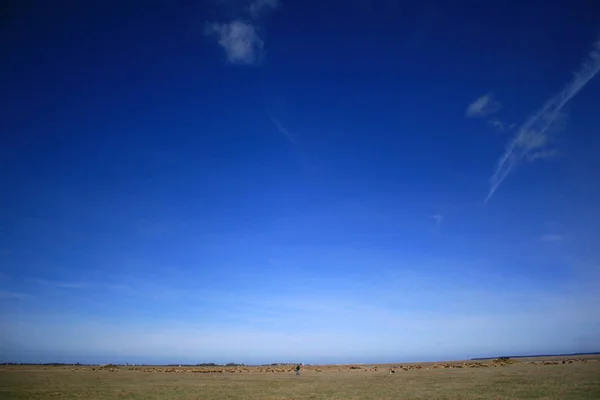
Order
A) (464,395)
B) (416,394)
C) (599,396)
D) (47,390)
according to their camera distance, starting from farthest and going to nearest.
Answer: (47,390) → (416,394) → (464,395) → (599,396)

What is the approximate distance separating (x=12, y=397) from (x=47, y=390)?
6876 millimetres

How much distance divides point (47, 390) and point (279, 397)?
29788 mm

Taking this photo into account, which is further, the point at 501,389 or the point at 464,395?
the point at 501,389

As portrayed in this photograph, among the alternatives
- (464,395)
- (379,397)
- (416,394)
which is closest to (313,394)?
(379,397)

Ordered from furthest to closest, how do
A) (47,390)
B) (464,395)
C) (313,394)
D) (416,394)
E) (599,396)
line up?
(47,390) → (313,394) → (416,394) → (464,395) → (599,396)

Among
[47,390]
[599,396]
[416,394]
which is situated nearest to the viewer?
[599,396]

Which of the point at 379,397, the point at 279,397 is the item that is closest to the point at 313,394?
the point at 279,397

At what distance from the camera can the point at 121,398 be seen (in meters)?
36.8

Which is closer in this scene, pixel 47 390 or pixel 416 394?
pixel 416 394

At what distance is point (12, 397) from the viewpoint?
36.3m

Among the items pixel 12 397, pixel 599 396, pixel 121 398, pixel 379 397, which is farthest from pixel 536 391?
pixel 12 397

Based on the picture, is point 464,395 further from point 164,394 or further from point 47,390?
point 47,390

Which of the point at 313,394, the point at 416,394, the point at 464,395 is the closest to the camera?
the point at 464,395

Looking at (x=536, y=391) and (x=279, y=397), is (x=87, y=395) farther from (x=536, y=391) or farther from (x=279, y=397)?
(x=536, y=391)
